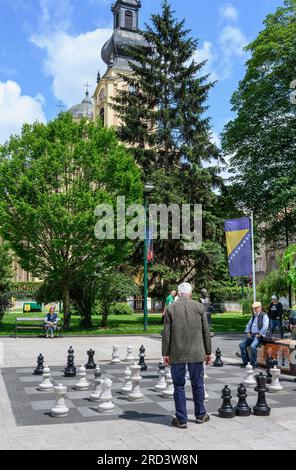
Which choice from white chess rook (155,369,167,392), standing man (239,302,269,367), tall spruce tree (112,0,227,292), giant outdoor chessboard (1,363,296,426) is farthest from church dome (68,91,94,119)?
white chess rook (155,369,167,392)

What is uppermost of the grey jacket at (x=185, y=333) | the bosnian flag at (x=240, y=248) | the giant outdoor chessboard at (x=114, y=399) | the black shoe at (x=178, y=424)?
the bosnian flag at (x=240, y=248)

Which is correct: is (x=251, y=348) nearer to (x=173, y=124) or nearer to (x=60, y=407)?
(x=60, y=407)

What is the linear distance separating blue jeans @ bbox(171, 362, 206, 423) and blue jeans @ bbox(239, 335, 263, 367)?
19.0 ft

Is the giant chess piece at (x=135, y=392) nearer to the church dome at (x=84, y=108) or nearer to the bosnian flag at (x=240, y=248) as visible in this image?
the bosnian flag at (x=240, y=248)

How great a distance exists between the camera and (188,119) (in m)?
34.8

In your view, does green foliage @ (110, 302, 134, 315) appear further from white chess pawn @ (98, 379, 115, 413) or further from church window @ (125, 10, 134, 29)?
church window @ (125, 10, 134, 29)

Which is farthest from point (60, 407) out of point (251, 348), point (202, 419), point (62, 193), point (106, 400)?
point (62, 193)

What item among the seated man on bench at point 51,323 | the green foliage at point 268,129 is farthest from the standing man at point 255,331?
the green foliage at point 268,129

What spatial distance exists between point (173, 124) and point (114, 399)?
1099 inches

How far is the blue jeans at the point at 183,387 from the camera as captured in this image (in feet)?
22.6

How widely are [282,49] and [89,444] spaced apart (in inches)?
1074

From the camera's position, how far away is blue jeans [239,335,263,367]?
12.6 metres

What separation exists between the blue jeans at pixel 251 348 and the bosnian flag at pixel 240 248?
17.5 feet
